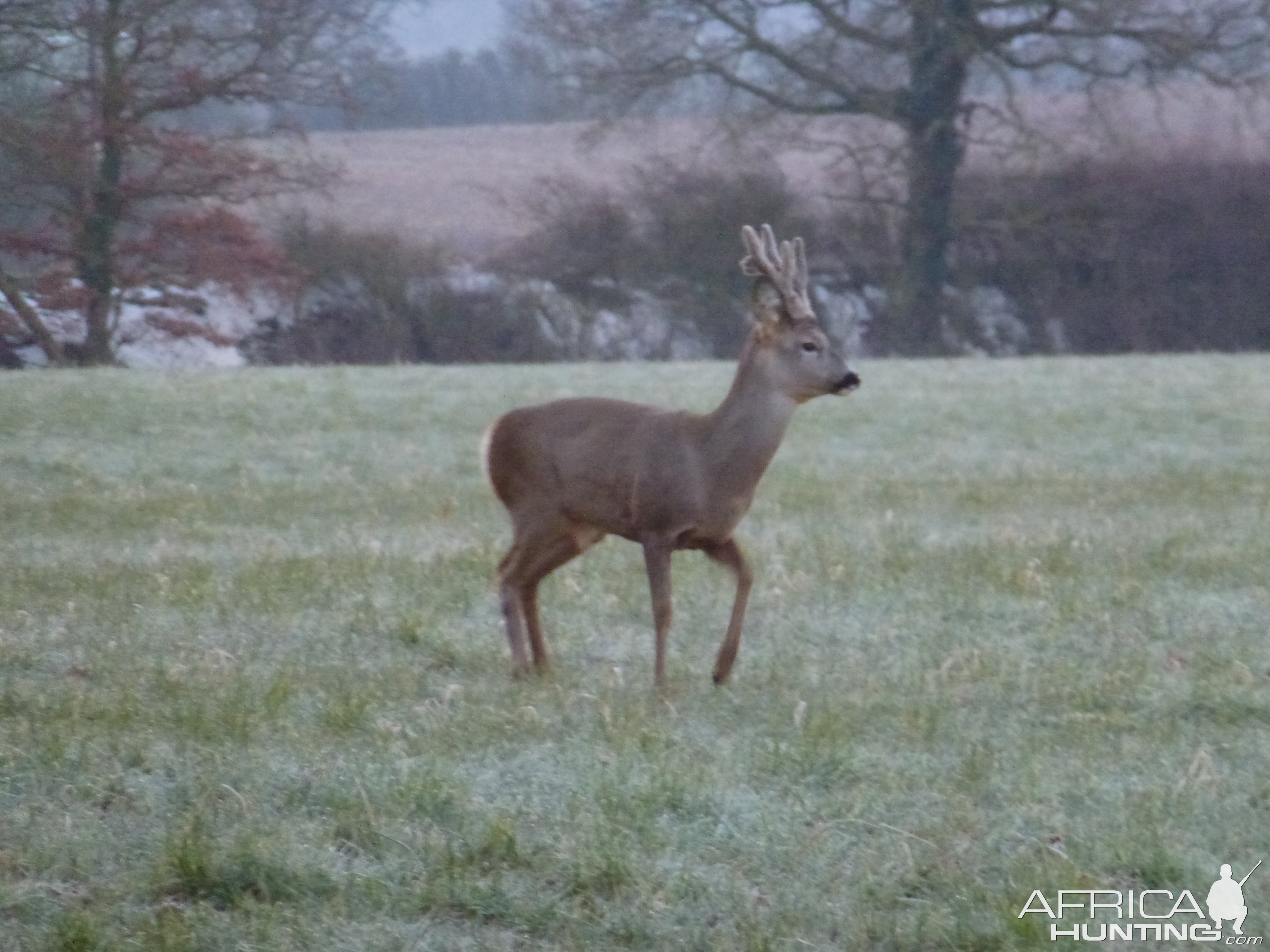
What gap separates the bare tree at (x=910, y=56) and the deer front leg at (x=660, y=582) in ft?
75.0

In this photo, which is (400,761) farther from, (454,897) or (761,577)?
(761,577)

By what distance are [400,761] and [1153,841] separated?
2274 millimetres

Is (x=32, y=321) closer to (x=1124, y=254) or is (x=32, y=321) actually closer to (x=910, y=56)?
(x=910, y=56)

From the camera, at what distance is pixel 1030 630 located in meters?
8.40

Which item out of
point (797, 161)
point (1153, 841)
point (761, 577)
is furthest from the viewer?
point (797, 161)

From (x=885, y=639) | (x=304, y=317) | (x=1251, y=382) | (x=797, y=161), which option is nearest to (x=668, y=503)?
(x=885, y=639)

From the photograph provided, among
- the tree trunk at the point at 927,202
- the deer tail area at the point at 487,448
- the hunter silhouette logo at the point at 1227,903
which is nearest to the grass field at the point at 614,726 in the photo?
the hunter silhouette logo at the point at 1227,903

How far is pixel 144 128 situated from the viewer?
18688 millimetres

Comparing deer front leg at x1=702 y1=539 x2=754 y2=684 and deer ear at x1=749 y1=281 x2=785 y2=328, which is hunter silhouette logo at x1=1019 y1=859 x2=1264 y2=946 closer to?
deer front leg at x1=702 y1=539 x2=754 y2=684

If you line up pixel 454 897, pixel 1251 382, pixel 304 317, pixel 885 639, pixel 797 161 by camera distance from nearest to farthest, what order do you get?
pixel 454 897 → pixel 885 639 → pixel 1251 382 → pixel 304 317 → pixel 797 161

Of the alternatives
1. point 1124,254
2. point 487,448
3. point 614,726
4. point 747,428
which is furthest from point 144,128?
point 1124,254

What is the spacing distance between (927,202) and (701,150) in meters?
3.81

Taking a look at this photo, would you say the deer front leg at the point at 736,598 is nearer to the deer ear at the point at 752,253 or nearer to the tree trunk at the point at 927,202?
the deer ear at the point at 752,253

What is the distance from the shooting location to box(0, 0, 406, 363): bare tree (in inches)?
624
